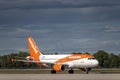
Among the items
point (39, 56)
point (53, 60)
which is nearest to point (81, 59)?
point (53, 60)

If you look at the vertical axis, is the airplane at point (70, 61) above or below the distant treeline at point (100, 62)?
below

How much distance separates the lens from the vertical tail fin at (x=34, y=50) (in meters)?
83.0

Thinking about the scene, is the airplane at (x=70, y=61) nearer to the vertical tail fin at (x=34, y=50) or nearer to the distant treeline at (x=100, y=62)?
the vertical tail fin at (x=34, y=50)

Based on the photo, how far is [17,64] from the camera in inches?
5320

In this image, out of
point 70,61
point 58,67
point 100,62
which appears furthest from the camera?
point 100,62

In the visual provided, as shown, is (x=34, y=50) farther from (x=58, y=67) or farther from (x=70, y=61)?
(x=58, y=67)

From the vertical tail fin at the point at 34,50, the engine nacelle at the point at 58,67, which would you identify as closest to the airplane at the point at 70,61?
the engine nacelle at the point at 58,67

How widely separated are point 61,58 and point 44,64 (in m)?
5.80

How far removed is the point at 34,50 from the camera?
85625mm

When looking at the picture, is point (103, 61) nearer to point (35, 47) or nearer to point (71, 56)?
point (35, 47)

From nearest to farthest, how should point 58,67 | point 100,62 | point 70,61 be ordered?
point 58,67 < point 70,61 < point 100,62

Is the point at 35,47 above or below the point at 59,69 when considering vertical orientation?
above

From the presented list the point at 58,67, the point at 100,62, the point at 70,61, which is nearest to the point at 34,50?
the point at 70,61

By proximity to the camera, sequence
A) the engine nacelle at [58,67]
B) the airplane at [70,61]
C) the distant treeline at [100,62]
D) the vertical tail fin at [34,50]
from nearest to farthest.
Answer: the airplane at [70,61]
the engine nacelle at [58,67]
the vertical tail fin at [34,50]
the distant treeline at [100,62]
